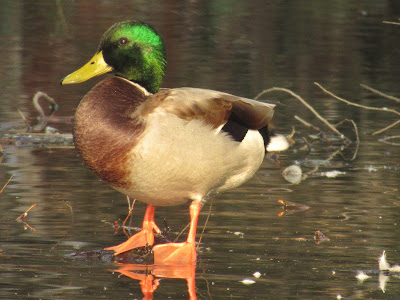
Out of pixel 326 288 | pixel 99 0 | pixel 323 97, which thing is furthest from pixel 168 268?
pixel 99 0

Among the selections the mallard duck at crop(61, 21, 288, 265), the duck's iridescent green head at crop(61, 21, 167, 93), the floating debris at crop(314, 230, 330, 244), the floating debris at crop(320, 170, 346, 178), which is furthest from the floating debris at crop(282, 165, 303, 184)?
the duck's iridescent green head at crop(61, 21, 167, 93)

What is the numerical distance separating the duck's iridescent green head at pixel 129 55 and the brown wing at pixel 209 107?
0.15m

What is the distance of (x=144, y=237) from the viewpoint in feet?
17.9

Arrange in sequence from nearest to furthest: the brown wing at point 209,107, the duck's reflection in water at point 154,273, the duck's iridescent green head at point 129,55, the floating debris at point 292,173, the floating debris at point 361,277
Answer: the duck's reflection in water at point 154,273 < the floating debris at point 361,277 < the brown wing at point 209,107 < the duck's iridescent green head at point 129,55 < the floating debris at point 292,173

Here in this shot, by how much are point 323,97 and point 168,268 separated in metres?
5.93

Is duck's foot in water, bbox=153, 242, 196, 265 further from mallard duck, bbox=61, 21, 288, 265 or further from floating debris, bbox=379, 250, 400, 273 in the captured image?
floating debris, bbox=379, 250, 400, 273

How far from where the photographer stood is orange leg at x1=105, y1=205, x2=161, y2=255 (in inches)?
207

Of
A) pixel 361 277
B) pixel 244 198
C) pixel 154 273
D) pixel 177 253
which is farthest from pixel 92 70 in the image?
pixel 361 277

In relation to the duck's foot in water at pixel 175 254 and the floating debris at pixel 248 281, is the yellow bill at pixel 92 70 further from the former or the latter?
the floating debris at pixel 248 281

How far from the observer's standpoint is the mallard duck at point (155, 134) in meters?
5.00

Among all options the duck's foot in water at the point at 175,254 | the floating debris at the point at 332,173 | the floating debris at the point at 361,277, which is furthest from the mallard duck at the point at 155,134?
the floating debris at the point at 332,173

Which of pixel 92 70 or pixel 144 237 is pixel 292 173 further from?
pixel 92 70

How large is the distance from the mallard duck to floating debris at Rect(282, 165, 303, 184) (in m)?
1.42

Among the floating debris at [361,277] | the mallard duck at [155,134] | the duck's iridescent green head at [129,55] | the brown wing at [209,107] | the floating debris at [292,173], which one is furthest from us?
the floating debris at [292,173]
